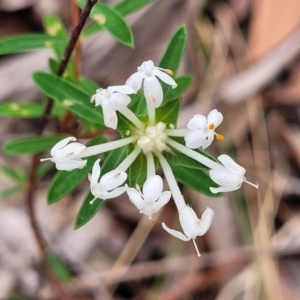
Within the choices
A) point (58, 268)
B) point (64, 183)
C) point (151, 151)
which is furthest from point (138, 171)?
point (58, 268)

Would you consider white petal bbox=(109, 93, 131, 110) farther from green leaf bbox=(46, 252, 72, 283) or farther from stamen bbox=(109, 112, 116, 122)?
green leaf bbox=(46, 252, 72, 283)

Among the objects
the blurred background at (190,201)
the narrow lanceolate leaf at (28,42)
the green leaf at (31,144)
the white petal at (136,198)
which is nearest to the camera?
the white petal at (136,198)

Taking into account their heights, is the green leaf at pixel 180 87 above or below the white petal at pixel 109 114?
above

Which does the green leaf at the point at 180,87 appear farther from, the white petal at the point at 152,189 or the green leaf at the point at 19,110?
the green leaf at the point at 19,110

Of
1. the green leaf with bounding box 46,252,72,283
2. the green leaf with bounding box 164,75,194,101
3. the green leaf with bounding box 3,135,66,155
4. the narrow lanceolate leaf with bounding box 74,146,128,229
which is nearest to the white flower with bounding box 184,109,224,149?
the narrow lanceolate leaf with bounding box 74,146,128,229

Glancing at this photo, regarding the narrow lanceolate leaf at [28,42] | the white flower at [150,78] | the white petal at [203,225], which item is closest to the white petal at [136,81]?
the white flower at [150,78]

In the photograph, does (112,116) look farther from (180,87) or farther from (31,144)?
(31,144)
